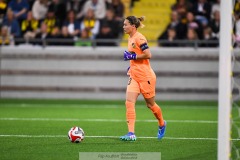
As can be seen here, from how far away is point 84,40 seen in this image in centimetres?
2252

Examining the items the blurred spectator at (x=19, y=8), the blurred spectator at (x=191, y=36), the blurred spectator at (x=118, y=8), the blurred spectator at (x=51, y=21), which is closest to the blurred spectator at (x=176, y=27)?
the blurred spectator at (x=191, y=36)

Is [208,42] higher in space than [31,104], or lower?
higher

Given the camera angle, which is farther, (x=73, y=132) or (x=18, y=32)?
(x=18, y=32)

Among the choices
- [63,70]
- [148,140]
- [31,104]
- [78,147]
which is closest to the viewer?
[78,147]

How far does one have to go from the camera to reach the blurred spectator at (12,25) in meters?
24.1

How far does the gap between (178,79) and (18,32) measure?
552cm

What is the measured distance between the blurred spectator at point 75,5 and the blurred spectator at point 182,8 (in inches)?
126

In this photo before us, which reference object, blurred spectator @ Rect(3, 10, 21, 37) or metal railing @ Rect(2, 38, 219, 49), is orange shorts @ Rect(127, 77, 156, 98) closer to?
metal railing @ Rect(2, 38, 219, 49)

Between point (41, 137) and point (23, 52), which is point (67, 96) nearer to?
point (23, 52)

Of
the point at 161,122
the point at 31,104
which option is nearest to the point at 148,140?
the point at 161,122

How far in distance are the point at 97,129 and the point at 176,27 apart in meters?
8.85

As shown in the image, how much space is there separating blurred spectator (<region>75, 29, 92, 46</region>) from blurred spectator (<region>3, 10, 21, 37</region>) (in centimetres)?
215

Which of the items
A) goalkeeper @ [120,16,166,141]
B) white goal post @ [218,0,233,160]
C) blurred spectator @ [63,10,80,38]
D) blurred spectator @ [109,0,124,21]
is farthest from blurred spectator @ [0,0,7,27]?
white goal post @ [218,0,233,160]

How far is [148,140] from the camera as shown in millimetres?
13242
